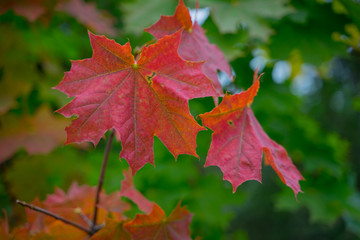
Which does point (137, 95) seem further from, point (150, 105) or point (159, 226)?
point (159, 226)

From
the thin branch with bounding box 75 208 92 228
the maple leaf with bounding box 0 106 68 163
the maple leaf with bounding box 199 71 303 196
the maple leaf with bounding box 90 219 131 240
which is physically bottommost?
the maple leaf with bounding box 0 106 68 163

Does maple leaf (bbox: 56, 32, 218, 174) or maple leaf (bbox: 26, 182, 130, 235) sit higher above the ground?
maple leaf (bbox: 56, 32, 218, 174)

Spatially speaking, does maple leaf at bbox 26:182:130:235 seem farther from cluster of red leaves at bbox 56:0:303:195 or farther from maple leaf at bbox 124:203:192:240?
cluster of red leaves at bbox 56:0:303:195

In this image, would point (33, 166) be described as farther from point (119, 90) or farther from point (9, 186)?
point (119, 90)

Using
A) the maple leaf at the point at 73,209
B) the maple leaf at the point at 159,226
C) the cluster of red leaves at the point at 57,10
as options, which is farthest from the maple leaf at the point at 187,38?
the cluster of red leaves at the point at 57,10

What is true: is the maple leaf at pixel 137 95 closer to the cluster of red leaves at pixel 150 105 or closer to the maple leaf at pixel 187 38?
the cluster of red leaves at pixel 150 105

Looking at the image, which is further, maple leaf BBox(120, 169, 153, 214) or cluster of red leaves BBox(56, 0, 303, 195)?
maple leaf BBox(120, 169, 153, 214)

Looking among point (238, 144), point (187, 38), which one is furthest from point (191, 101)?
point (238, 144)

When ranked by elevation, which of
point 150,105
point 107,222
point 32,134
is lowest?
point 32,134

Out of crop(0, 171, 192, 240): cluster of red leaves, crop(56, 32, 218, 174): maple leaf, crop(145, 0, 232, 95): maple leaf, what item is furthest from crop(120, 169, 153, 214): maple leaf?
crop(145, 0, 232, 95): maple leaf
